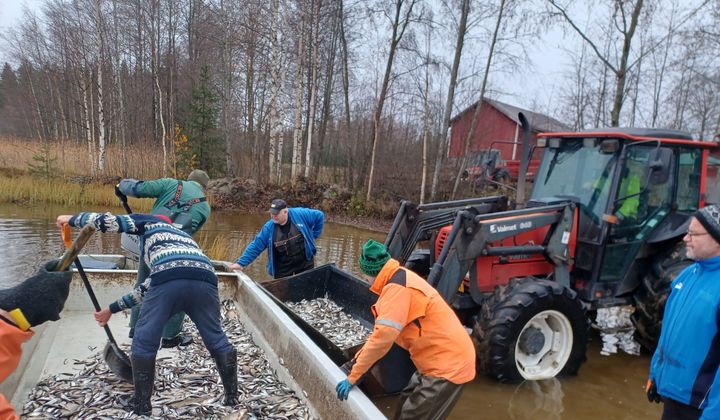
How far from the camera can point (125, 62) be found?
2119cm

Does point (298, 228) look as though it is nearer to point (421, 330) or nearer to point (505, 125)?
point (421, 330)

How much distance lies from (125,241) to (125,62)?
62.2 ft

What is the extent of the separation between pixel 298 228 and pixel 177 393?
7.98 feet

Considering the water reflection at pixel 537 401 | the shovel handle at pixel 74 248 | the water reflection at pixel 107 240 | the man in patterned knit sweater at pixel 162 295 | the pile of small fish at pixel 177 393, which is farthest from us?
the water reflection at pixel 107 240

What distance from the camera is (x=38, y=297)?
2.18 meters

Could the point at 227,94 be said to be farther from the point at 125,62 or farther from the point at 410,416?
the point at 410,416

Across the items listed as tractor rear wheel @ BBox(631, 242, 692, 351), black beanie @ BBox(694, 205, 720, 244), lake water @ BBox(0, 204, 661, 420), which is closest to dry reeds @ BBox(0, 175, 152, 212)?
lake water @ BBox(0, 204, 661, 420)

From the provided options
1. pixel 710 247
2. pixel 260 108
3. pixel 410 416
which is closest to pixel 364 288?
pixel 410 416

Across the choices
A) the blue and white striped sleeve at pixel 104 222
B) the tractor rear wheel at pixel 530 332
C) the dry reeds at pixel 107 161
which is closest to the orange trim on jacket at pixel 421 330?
the tractor rear wheel at pixel 530 332

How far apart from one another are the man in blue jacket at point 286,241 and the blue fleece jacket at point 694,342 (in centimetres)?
390

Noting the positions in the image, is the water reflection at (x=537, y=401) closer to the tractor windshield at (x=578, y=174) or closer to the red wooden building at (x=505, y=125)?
the tractor windshield at (x=578, y=174)

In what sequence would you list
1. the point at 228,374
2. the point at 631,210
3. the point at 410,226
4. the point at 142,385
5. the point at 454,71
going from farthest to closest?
the point at 454,71
the point at 410,226
the point at 631,210
the point at 228,374
the point at 142,385

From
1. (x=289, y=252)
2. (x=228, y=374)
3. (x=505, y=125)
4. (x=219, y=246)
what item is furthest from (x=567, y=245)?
(x=505, y=125)

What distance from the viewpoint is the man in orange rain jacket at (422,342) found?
2.62m
